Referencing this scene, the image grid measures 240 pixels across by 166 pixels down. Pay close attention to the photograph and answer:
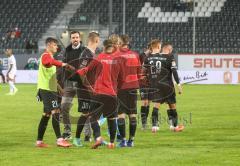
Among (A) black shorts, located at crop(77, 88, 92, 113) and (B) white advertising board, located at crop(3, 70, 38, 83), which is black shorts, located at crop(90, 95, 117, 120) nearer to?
(A) black shorts, located at crop(77, 88, 92, 113)

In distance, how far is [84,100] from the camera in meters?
14.2

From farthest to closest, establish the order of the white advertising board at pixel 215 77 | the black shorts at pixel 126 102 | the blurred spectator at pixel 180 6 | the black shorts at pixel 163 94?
the blurred spectator at pixel 180 6 → the white advertising board at pixel 215 77 → the black shorts at pixel 163 94 → the black shorts at pixel 126 102

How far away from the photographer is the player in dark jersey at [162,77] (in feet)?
57.9

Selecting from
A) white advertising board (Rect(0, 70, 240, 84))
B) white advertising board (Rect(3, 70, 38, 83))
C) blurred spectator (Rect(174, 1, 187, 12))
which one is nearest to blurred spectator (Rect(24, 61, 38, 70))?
white advertising board (Rect(3, 70, 38, 83))

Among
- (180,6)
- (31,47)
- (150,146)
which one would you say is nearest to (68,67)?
(150,146)

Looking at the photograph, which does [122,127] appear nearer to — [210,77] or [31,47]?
[210,77]

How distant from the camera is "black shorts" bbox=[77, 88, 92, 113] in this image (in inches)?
554

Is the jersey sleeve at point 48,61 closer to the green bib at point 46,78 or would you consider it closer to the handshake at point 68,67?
the handshake at point 68,67

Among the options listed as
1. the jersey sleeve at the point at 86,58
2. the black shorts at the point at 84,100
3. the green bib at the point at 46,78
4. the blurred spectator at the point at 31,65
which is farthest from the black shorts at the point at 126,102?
the blurred spectator at the point at 31,65

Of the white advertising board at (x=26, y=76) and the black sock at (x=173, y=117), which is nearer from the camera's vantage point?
Result: the black sock at (x=173, y=117)

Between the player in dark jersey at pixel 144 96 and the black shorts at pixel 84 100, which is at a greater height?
the black shorts at pixel 84 100

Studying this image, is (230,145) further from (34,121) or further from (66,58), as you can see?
(34,121)

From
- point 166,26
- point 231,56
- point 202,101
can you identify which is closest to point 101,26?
point 166,26

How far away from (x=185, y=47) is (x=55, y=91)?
3844 cm
